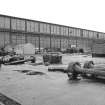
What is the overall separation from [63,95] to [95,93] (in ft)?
2.44

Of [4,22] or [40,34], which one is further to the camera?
[40,34]

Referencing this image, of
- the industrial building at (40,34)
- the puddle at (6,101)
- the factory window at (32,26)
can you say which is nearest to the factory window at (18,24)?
the industrial building at (40,34)

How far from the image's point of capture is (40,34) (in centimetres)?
3959

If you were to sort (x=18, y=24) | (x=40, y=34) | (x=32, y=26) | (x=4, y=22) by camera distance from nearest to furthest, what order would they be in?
(x=4, y=22), (x=18, y=24), (x=32, y=26), (x=40, y=34)

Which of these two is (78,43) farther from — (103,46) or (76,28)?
(103,46)

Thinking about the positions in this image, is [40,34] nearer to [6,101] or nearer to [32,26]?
[32,26]

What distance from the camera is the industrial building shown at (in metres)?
33.2

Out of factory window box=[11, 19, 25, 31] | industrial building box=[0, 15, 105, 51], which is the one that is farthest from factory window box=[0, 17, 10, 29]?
factory window box=[11, 19, 25, 31]

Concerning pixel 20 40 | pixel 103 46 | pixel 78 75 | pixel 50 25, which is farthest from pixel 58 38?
pixel 78 75

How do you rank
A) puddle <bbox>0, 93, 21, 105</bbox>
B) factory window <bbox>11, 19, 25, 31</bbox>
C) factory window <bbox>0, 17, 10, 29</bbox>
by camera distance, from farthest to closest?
1. factory window <bbox>11, 19, 25, 31</bbox>
2. factory window <bbox>0, 17, 10, 29</bbox>
3. puddle <bbox>0, 93, 21, 105</bbox>

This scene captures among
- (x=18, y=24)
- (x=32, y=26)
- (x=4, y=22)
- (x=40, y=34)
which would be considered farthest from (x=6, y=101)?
(x=40, y=34)

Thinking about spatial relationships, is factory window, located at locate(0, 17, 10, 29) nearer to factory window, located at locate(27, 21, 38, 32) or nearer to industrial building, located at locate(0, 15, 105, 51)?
industrial building, located at locate(0, 15, 105, 51)

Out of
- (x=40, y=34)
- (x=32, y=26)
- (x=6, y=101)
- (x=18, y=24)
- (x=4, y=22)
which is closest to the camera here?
(x=6, y=101)

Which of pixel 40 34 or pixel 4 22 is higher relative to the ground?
pixel 4 22
